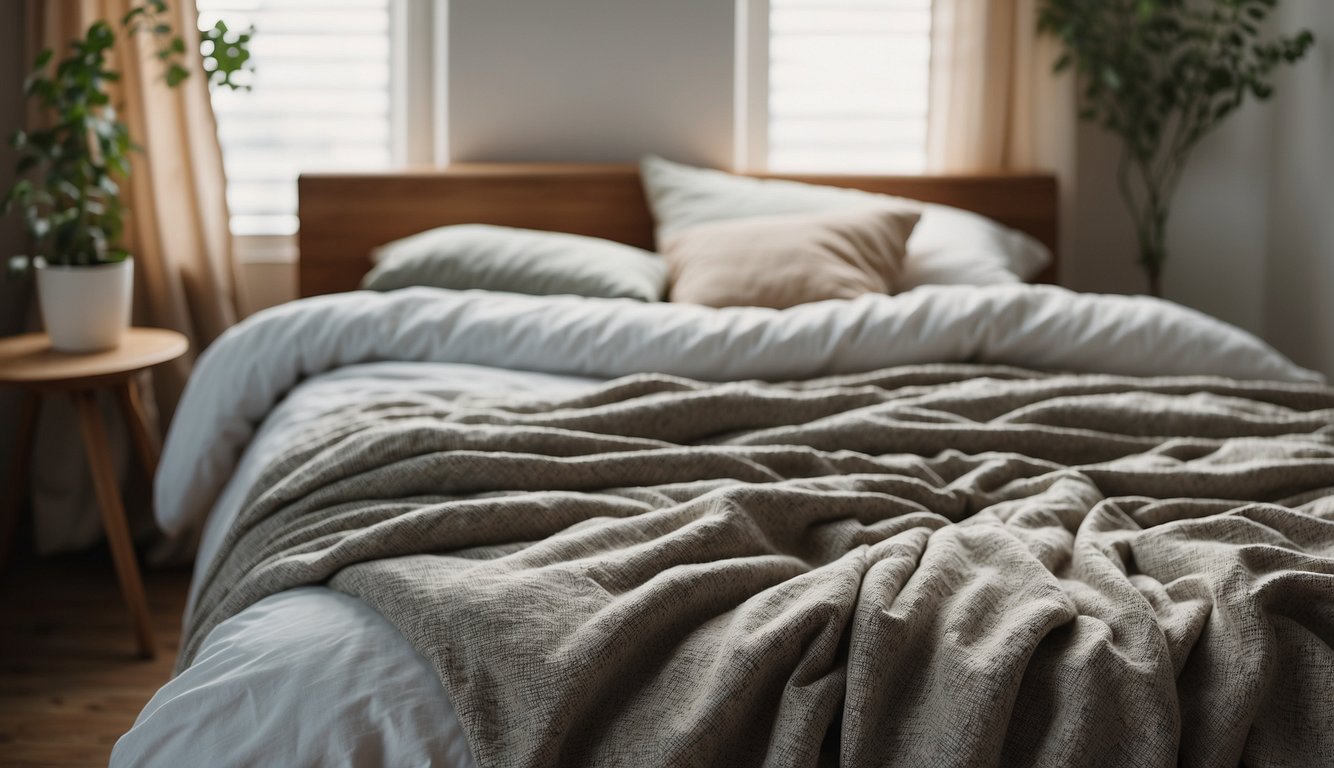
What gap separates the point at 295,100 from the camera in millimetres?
3193

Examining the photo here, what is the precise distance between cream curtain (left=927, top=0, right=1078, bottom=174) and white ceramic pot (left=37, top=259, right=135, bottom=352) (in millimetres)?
1940

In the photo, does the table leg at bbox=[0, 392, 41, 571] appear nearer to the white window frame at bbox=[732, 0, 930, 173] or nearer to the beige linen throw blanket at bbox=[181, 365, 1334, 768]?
the beige linen throw blanket at bbox=[181, 365, 1334, 768]

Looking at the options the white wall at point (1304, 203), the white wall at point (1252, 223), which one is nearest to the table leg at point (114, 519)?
the white wall at point (1252, 223)

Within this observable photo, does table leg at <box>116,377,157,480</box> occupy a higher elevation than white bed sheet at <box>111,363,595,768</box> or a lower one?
lower

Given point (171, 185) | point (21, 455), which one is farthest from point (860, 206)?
point (21, 455)

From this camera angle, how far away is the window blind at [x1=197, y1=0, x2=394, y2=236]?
317 cm

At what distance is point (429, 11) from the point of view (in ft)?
10.6

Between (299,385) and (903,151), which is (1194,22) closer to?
(903,151)

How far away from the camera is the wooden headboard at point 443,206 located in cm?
298

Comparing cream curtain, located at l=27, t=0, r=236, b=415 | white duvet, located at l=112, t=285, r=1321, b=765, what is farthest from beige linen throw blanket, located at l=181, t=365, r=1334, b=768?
cream curtain, located at l=27, t=0, r=236, b=415

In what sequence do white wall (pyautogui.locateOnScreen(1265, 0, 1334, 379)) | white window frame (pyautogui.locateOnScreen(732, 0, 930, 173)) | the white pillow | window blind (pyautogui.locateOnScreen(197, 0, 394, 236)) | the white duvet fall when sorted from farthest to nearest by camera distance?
1. white window frame (pyautogui.locateOnScreen(732, 0, 930, 173))
2. window blind (pyautogui.locateOnScreen(197, 0, 394, 236))
3. white wall (pyautogui.locateOnScreen(1265, 0, 1334, 379))
4. the white pillow
5. the white duvet

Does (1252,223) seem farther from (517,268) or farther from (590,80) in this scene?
(517,268)

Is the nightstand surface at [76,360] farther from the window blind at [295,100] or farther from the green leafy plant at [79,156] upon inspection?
the window blind at [295,100]

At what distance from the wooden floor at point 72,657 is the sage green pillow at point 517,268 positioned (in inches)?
33.4
